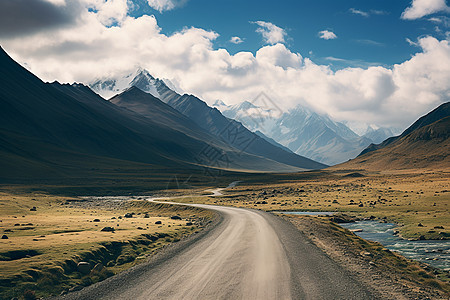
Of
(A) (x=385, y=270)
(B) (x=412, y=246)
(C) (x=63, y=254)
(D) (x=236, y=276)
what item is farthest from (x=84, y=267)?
(B) (x=412, y=246)

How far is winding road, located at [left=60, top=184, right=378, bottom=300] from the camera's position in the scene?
1738 cm

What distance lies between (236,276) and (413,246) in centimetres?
2528

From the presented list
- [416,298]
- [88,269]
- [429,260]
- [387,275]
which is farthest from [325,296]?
[429,260]

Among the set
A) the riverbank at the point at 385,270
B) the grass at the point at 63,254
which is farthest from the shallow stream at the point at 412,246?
the grass at the point at 63,254

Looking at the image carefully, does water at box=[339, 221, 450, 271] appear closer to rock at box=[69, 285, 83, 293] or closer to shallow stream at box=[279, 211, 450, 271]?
shallow stream at box=[279, 211, 450, 271]

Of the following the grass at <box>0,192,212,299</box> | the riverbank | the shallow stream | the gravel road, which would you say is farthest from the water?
the grass at <box>0,192,212,299</box>

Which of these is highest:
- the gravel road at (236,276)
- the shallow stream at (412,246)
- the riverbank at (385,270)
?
the gravel road at (236,276)

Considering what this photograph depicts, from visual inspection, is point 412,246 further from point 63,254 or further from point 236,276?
point 63,254

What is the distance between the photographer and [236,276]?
2045 centimetres

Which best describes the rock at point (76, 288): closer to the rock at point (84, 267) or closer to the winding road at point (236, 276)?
the winding road at point (236, 276)

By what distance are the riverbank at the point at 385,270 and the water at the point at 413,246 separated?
2702 millimetres

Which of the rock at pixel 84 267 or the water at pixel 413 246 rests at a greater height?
the rock at pixel 84 267

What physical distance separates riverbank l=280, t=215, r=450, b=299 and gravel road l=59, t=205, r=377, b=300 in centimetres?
120

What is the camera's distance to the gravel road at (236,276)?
57.0 feet
